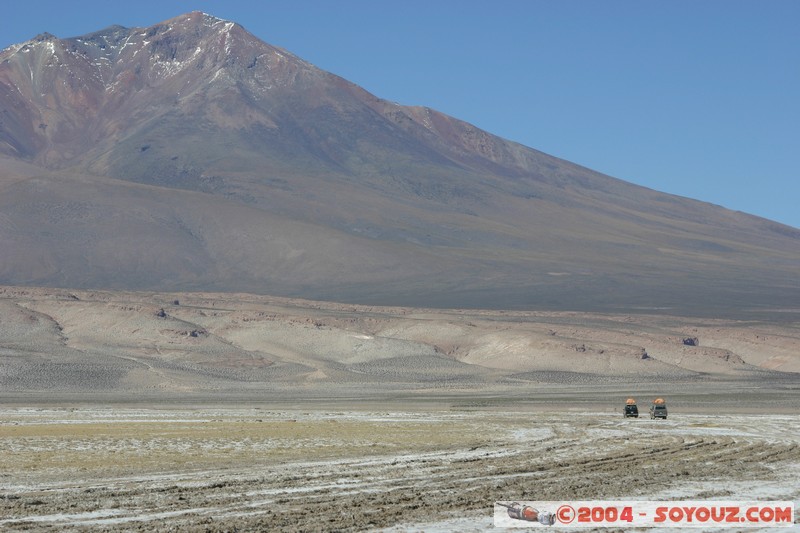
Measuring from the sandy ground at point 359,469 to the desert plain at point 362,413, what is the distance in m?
0.10

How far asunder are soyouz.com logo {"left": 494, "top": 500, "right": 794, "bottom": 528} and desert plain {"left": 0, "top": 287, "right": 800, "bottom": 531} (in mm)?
673

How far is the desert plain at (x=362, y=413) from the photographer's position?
75.8 feet

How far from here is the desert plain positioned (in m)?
23.1

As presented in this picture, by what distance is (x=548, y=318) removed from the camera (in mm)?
143125

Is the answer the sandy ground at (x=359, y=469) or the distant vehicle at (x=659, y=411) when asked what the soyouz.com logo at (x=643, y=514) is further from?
the distant vehicle at (x=659, y=411)

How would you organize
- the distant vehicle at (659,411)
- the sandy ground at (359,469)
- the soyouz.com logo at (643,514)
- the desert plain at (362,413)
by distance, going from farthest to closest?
the distant vehicle at (659,411), the desert plain at (362,413), the sandy ground at (359,469), the soyouz.com logo at (643,514)

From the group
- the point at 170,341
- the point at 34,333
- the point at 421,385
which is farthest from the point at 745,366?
the point at 34,333

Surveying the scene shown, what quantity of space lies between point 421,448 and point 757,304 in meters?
152

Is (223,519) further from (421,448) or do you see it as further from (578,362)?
(578,362)

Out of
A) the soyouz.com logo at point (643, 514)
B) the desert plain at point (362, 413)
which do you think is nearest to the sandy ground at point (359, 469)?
the desert plain at point (362, 413)

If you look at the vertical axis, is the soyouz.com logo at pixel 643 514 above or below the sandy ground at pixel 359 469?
above

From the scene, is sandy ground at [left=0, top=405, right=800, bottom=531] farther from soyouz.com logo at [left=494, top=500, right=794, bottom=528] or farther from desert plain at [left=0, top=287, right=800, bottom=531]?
soyouz.com logo at [left=494, top=500, right=794, bottom=528]

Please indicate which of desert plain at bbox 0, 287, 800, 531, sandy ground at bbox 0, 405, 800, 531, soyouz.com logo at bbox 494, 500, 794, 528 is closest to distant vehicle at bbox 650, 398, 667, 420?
desert plain at bbox 0, 287, 800, 531

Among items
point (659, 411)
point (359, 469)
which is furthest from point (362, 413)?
point (359, 469)
